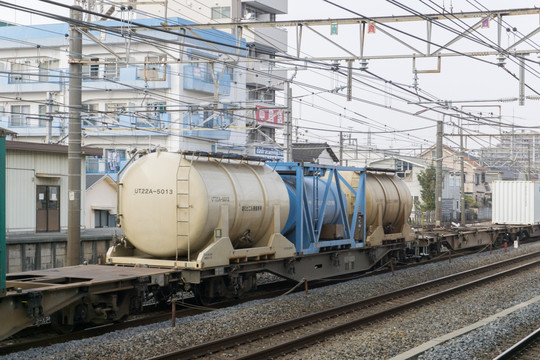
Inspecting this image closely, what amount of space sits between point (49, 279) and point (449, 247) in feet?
66.9

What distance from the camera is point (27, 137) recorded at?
53125 millimetres

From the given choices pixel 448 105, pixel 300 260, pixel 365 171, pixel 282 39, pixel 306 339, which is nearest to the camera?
pixel 306 339

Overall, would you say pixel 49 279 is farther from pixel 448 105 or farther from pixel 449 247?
pixel 448 105

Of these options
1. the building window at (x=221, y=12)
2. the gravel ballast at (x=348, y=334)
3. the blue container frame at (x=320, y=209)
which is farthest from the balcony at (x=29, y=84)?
the gravel ballast at (x=348, y=334)

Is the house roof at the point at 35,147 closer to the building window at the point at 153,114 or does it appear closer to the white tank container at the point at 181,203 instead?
the building window at the point at 153,114

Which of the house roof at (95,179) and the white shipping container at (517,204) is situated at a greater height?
the house roof at (95,179)

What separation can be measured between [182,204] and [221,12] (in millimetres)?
52432

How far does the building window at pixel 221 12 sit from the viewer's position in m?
63.1

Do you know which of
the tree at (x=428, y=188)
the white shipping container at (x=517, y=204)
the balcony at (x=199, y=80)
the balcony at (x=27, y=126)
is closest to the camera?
the white shipping container at (x=517, y=204)

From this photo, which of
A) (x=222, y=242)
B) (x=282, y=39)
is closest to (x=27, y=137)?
(x=282, y=39)

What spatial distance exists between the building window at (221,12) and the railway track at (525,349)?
5452 centimetres

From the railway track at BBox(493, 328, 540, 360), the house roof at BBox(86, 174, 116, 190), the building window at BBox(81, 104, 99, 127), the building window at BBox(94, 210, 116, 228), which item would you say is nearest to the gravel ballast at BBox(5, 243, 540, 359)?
the railway track at BBox(493, 328, 540, 360)

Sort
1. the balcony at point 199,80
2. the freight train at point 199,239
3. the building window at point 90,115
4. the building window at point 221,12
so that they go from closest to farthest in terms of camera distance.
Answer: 1. the freight train at point 199,239
2. the building window at point 90,115
3. the balcony at point 199,80
4. the building window at point 221,12

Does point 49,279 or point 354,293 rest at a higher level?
point 49,279
